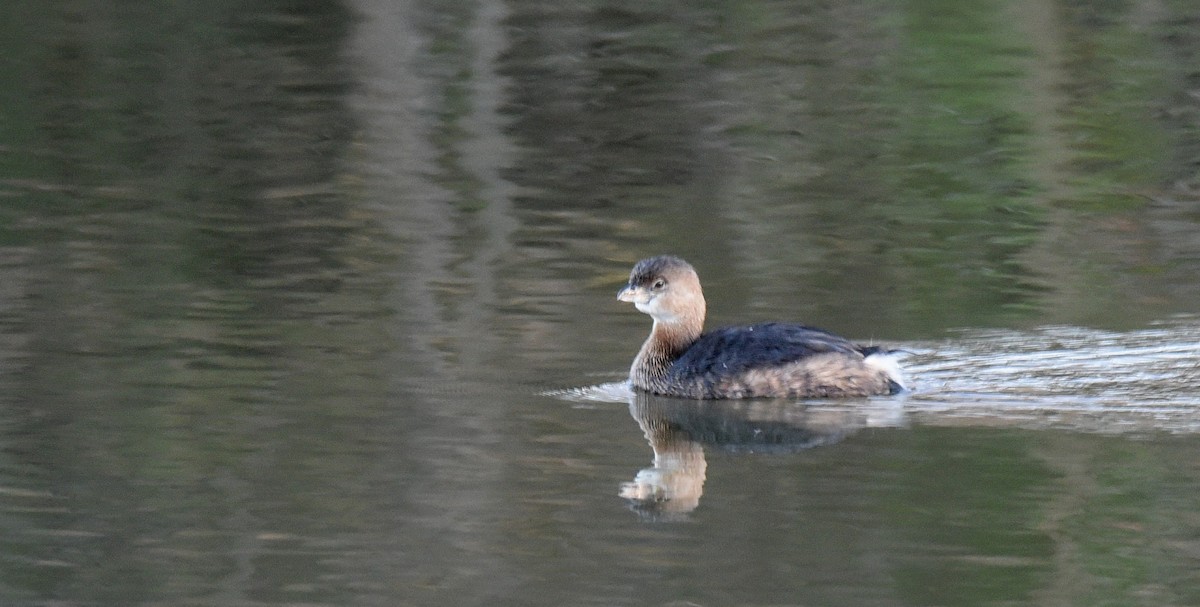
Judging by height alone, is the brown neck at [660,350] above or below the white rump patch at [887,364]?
below

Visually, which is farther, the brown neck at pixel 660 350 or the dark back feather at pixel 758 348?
the brown neck at pixel 660 350

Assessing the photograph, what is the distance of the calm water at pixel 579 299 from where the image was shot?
24.5 ft

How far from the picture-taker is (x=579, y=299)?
1227 cm

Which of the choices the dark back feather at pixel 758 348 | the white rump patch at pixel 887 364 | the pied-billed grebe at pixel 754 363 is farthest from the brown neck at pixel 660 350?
the white rump patch at pixel 887 364

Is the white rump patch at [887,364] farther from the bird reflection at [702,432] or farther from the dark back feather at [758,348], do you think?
the bird reflection at [702,432]

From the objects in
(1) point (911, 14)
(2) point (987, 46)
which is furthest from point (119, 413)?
(1) point (911, 14)

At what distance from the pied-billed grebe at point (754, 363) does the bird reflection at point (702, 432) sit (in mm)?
85

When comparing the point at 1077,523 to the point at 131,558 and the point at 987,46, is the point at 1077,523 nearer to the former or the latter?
the point at 131,558

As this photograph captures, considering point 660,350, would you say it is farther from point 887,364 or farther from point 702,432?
point 887,364

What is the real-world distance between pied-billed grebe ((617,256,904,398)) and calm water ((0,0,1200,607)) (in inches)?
6.0

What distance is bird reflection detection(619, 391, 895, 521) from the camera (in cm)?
830

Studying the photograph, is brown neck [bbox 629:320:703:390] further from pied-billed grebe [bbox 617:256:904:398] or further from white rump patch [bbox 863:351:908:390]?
white rump patch [bbox 863:351:908:390]

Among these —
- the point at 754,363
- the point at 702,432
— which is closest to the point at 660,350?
the point at 754,363

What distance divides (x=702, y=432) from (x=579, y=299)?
110 inches
